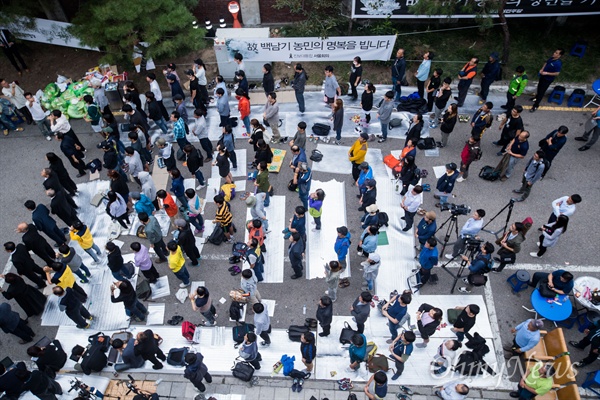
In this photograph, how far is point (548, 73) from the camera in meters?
13.5

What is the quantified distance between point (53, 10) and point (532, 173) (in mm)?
17499

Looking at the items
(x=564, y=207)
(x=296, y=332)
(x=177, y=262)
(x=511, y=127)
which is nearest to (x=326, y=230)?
(x=296, y=332)

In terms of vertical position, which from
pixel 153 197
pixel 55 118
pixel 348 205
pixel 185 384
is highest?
pixel 55 118

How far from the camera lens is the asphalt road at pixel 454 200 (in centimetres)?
1054

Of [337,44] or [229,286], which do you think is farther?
[337,44]

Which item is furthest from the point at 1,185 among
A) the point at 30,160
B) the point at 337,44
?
the point at 337,44

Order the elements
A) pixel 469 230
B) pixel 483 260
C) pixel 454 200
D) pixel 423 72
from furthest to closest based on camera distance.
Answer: pixel 423 72
pixel 454 200
pixel 469 230
pixel 483 260

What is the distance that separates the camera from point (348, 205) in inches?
489

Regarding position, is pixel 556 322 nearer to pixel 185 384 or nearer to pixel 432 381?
pixel 432 381

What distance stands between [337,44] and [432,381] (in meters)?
11.0

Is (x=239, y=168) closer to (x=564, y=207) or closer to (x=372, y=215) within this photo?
(x=372, y=215)

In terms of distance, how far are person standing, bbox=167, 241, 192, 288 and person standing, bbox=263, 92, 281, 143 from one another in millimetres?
5024

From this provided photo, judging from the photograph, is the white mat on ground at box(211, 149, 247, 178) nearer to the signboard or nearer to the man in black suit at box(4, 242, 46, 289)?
the man in black suit at box(4, 242, 46, 289)

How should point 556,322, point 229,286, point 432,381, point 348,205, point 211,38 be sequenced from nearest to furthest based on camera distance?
1. point 432,381
2. point 556,322
3. point 229,286
4. point 348,205
5. point 211,38
